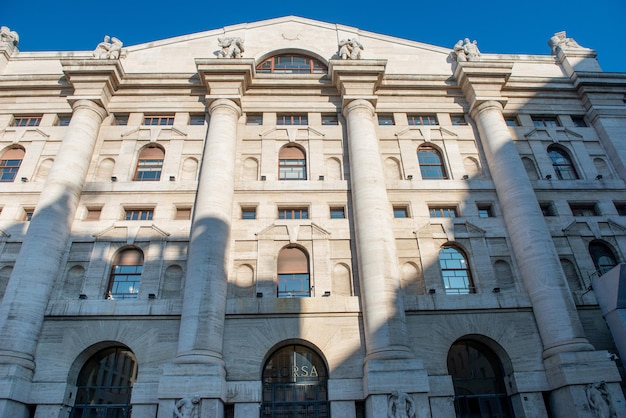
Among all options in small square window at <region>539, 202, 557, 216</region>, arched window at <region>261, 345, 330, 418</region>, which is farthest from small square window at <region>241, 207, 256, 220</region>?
small square window at <region>539, 202, 557, 216</region>

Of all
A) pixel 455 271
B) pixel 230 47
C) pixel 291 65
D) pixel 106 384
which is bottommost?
pixel 106 384

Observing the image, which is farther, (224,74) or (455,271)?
(224,74)

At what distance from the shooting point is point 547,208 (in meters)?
24.4

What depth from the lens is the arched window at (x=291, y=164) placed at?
25.2 meters

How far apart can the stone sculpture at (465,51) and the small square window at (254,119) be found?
43.2ft

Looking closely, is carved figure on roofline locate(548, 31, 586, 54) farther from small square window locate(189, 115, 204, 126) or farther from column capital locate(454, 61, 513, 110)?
small square window locate(189, 115, 204, 126)

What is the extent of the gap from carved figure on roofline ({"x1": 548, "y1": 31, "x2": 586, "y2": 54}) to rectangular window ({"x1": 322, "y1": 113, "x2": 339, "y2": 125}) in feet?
55.0

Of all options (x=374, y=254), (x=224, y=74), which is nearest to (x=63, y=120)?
(x=224, y=74)

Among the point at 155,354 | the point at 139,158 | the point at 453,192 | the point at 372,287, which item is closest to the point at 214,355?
the point at 155,354

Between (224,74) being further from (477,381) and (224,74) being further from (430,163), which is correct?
(477,381)

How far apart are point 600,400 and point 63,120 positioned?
3071cm

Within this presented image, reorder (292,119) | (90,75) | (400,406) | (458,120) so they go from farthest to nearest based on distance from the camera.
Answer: (458,120)
(292,119)
(90,75)
(400,406)

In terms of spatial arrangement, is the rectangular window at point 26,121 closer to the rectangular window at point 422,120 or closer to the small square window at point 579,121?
the rectangular window at point 422,120

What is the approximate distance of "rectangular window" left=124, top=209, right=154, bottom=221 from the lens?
76.0 feet
